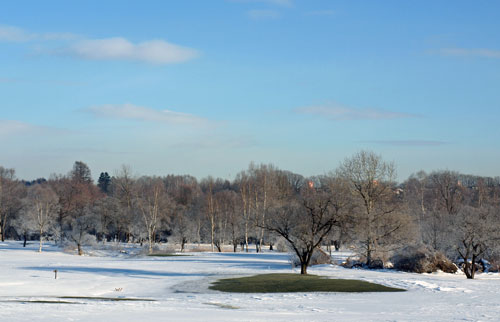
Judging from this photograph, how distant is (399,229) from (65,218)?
7139 centimetres

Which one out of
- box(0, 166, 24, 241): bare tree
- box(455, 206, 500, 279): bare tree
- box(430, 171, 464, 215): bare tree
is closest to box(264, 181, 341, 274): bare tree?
box(455, 206, 500, 279): bare tree

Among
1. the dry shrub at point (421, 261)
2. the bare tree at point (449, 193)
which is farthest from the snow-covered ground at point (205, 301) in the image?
the bare tree at point (449, 193)

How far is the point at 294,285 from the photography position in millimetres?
34219

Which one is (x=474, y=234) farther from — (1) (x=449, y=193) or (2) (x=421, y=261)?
(1) (x=449, y=193)

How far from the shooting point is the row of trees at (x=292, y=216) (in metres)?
41.3

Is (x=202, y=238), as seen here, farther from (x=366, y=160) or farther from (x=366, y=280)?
(x=366, y=280)

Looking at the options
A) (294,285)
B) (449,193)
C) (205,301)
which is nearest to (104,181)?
(449,193)

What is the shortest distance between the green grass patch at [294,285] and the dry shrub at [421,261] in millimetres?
15144

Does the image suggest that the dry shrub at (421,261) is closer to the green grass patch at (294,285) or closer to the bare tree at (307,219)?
the bare tree at (307,219)

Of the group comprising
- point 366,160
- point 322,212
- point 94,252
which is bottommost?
point 94,252

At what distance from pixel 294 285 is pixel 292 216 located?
7388 mm

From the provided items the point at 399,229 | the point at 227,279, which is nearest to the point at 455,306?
the point at 227,279

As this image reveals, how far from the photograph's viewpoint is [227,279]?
39.6m

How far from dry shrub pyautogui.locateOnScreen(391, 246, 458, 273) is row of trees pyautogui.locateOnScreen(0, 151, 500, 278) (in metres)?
1.60
